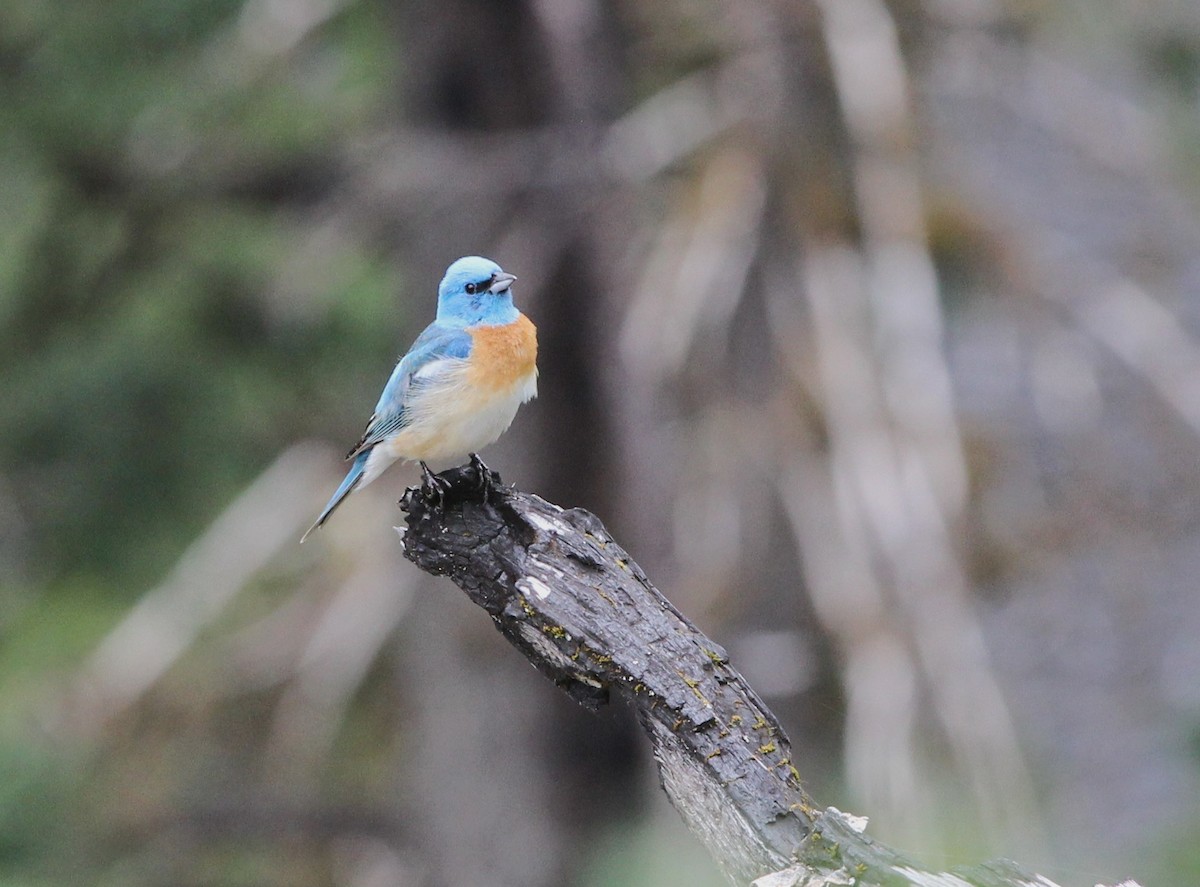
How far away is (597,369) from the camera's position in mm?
6703

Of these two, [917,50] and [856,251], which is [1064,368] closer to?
[856,251]

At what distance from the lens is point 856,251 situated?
22.9 feet

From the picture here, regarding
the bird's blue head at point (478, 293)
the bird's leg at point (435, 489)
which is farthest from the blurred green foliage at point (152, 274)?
the bird's leg at point (435, 489)

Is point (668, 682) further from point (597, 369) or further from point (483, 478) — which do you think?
point (597, 369)

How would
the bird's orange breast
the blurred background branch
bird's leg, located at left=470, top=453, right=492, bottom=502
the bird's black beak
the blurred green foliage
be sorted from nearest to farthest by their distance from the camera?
bird's leg, located at left=470, top=453, right=492, bottom=502
the bird's orange breast
the bird's black beak
the blurred background branch
the blurred green foliage

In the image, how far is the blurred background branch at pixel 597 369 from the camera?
657 centimetres

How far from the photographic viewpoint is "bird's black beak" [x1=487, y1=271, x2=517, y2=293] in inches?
156

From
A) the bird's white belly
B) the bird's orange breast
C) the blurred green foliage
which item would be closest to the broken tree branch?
the bird's white belly

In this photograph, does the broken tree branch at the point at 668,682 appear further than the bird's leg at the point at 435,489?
No

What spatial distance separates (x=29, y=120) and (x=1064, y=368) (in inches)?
195

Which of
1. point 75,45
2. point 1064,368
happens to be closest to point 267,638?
point 75,45

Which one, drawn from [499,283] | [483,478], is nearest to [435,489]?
[483,478]

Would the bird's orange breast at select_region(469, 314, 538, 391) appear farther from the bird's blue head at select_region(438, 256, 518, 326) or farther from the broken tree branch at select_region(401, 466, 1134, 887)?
the broken tree branch at select_region(401, 466, 1134, 887)

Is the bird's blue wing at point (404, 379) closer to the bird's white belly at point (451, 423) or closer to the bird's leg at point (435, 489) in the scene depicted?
the bird's white belly at point (451, 423)
